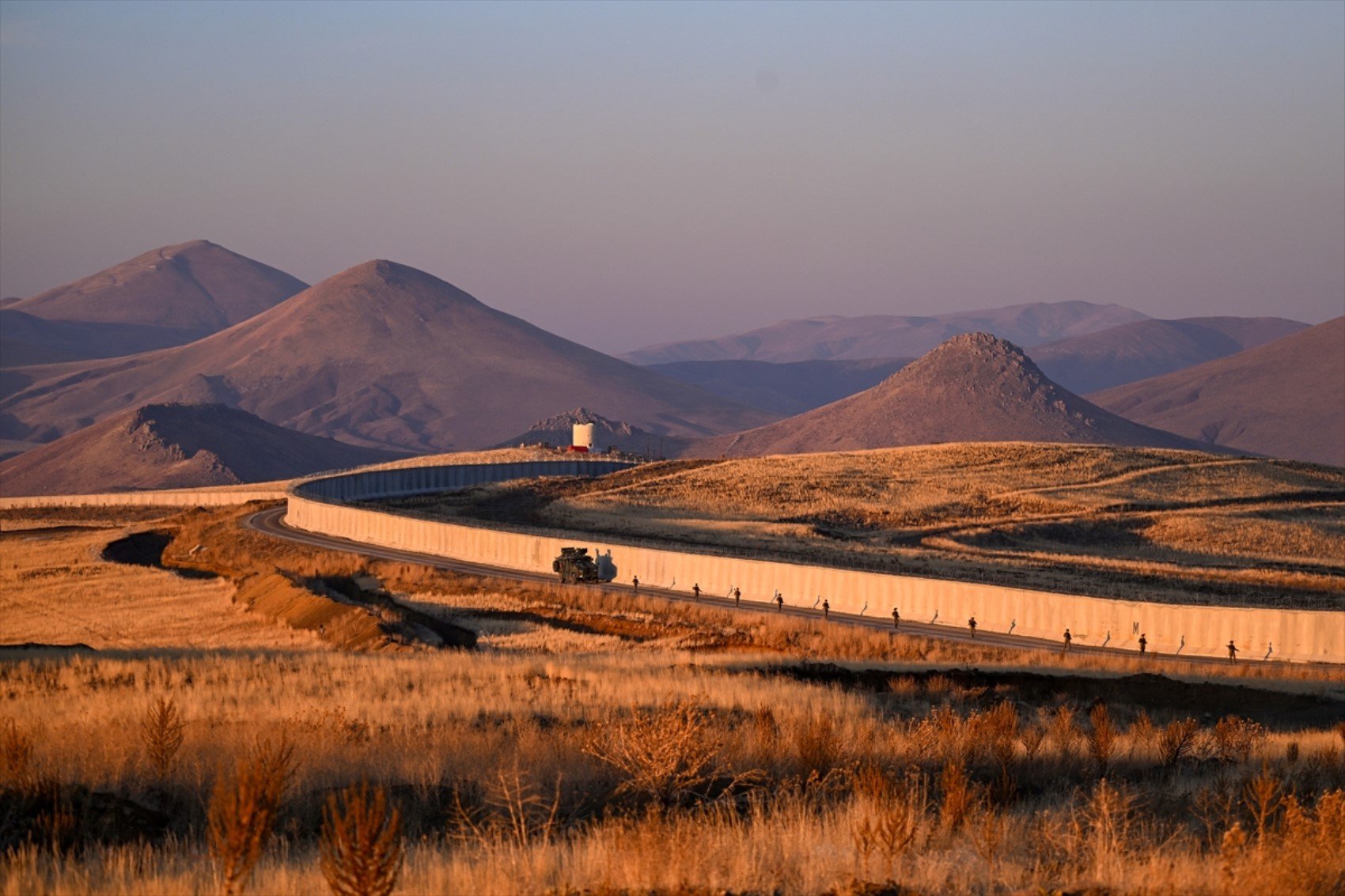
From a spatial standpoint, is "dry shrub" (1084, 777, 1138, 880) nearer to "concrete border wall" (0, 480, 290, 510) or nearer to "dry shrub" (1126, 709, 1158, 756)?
"dry shrub" (1126, 709, 1158, 756)

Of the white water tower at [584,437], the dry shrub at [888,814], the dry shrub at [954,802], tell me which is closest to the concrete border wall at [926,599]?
the dry shrub at [888,814]

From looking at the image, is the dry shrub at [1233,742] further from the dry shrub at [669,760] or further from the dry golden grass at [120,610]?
the dry golden grass at [120,610]

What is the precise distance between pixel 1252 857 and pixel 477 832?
580 centimetres

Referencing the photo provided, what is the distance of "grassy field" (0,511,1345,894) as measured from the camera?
9953 millimetres

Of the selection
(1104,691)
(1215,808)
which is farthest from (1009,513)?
(1215,808)

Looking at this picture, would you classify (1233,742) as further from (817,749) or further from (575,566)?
(575,566)

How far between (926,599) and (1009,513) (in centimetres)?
4048

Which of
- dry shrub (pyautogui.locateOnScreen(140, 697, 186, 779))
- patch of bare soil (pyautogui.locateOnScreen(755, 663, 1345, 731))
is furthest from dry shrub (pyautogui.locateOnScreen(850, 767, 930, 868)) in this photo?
patch of bare soil (pyautogui.locateOnScreen(755, 663, 1345, 731))

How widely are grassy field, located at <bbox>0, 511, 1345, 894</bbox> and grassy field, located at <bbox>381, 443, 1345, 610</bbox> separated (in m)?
25.4

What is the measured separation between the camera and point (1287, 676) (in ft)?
102

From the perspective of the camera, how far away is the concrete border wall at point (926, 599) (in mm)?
35562

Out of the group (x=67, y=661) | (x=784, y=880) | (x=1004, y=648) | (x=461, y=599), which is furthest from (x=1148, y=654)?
(x=784, y=880)

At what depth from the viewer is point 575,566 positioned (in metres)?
49.6

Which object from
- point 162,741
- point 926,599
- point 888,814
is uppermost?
point 888,814
